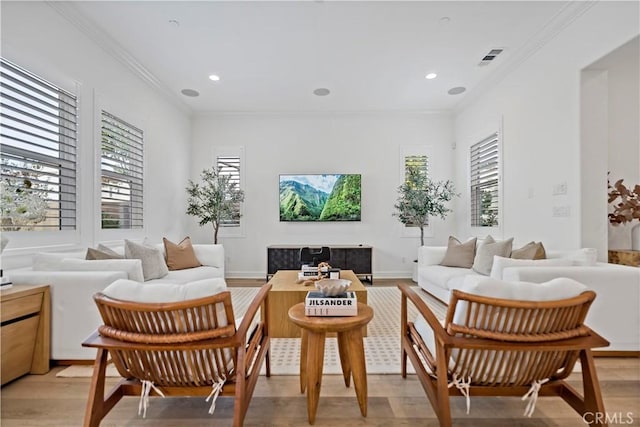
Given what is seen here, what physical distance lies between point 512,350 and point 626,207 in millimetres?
2891

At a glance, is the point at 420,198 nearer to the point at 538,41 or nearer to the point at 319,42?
the point at 538,41

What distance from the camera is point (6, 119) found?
2.46 metres

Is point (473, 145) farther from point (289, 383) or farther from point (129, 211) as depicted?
point (129, 211)

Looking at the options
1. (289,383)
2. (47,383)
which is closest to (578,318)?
(289,383)

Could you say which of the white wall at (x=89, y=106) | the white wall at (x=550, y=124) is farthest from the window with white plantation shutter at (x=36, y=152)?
the white wall at (x=550, y=124)

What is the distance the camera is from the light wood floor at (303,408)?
1.65 metres

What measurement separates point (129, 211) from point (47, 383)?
2440 mm

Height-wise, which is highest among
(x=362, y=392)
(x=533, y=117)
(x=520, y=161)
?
(x=533, y=117)

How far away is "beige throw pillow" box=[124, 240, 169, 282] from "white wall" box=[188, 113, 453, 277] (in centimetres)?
250

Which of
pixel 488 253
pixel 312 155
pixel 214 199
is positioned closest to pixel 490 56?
pixel 488 253

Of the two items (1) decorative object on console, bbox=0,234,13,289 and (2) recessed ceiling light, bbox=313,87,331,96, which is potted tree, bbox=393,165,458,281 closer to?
(2) recessed ceiling light, bbox=313,87,331,96

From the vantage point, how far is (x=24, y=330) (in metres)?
2.11

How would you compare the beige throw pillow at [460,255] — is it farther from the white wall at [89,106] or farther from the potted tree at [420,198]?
the white wall at [89,106]

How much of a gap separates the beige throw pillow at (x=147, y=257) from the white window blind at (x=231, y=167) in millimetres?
2524
